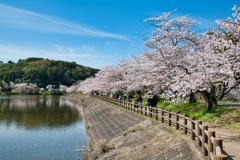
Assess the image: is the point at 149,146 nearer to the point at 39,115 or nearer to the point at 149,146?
the point at 149,146

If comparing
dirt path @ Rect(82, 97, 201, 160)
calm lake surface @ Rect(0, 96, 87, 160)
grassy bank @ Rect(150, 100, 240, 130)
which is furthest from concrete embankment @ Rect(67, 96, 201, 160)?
grassy bank @ Rect(150, 100, 240, 130)

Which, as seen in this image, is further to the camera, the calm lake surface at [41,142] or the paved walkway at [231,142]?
the calm lake surface at [41,142]

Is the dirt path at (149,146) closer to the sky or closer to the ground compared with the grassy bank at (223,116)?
closer to the ground

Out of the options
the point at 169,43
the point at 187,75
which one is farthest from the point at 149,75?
the point at 187,75

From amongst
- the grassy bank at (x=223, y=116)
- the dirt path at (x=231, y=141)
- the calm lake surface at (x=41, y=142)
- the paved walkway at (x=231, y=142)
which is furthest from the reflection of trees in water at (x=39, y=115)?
the paved walkway at (x=231, y=142)

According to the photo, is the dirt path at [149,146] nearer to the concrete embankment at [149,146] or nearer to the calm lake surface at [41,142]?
the concrete embankment at [149,146]

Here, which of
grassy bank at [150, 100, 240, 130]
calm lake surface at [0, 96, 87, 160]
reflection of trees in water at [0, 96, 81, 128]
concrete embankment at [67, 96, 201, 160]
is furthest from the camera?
reflection of trees in water at [0, 96, 81, 128]

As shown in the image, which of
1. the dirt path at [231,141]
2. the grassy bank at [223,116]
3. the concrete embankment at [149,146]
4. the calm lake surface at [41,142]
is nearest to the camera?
the dirt path at [231,141]

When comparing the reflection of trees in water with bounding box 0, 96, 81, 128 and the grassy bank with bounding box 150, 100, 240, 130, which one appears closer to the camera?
the grassy bank with bounding box 150, 100, 240, 130

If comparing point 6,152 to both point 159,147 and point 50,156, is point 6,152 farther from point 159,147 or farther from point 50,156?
point 159,147

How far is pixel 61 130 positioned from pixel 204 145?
24902 millimetres

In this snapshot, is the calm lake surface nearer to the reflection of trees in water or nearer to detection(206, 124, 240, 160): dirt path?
the reflection of trees in water

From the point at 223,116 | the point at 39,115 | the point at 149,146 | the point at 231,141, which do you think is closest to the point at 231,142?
the point at 231,141

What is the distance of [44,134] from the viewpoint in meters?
29.5
